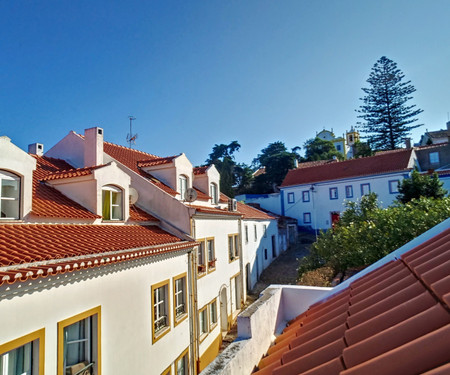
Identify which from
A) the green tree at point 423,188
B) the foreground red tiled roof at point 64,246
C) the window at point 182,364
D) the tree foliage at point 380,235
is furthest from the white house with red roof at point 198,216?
the green tree at point 423,188

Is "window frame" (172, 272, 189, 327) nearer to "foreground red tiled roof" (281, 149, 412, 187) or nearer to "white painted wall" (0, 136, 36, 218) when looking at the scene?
"white painted wall" (0, 136, 36, 218)

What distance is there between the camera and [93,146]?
12789 mm

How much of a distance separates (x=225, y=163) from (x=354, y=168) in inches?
749

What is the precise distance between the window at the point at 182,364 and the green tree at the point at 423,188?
768 inches

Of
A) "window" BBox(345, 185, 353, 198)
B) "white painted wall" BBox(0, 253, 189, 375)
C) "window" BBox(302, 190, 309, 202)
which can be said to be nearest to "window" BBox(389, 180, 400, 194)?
"window" BBox(345, 185, 353, 198)

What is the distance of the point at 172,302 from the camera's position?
1070 centimetres

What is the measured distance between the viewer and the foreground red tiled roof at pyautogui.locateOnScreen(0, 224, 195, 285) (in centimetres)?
548

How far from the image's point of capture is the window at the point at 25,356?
5164 millimetres

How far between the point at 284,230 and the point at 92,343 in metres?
29.5

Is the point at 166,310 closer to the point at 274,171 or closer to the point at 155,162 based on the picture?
the point at 155,162

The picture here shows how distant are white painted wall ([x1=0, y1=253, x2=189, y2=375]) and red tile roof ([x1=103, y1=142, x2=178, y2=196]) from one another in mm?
4355

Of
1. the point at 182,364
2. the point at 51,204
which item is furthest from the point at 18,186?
the point at 182,364

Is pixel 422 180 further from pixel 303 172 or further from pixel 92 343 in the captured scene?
pixel 92 343

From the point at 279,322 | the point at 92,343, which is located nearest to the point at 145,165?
the point at 92,343
